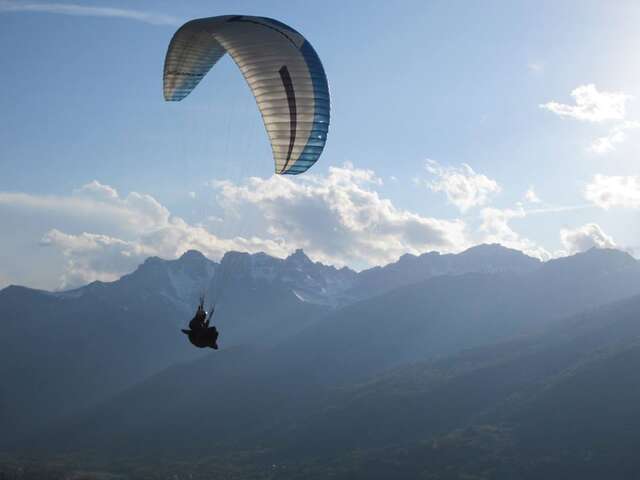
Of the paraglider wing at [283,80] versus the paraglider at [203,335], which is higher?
the paraglider wing at [283,80]

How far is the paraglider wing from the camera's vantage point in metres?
32.7

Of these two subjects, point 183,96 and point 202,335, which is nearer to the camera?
point 202,335

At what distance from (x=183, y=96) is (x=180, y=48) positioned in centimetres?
405

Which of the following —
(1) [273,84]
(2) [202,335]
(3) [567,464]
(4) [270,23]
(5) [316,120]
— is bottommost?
A: (3) [567,464]

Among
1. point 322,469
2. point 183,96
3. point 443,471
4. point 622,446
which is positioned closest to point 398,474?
point 443,471

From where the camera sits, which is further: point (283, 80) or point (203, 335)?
point (283, 80)

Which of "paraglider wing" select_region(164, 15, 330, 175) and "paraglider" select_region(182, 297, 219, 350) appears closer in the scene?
"paraglider" select_region(182, 297, 219, 350)

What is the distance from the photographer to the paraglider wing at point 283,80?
107 ft

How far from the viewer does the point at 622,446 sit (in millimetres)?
170500

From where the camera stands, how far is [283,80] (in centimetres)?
3288

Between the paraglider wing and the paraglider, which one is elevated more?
the paraglider wing

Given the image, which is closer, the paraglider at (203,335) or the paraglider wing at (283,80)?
the paraglider at (203,335)

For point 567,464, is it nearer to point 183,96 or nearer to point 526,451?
point 526,451

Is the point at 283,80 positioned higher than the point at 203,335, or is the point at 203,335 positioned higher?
the point at 283,80
